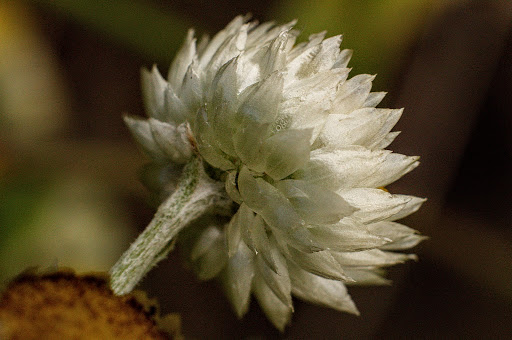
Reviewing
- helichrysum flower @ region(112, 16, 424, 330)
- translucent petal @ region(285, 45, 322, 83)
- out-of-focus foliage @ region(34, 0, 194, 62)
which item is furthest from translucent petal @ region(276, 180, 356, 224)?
out-of-focus foliage @ region(34, 0, 194, 62)

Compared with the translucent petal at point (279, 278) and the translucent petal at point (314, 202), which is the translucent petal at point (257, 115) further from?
the translucent petal at point (279, 278)

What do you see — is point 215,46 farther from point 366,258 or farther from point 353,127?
point 366,258

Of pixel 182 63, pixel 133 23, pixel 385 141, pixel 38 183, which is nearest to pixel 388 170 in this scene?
pixel 385 141

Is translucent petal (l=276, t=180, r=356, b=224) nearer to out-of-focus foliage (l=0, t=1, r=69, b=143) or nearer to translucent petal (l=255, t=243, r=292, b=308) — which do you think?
translucent petal (l=255, t=243, r=292, b=308)

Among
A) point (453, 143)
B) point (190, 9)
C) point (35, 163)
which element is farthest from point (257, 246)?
point (453, 143)

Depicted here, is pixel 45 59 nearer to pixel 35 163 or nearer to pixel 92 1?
pixel 92 1

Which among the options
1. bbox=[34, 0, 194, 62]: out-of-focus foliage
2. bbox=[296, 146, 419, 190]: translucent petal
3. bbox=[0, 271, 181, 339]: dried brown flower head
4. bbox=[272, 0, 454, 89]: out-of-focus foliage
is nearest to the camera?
bbox=[0, 271, 181, 339]: dried brown flower head
